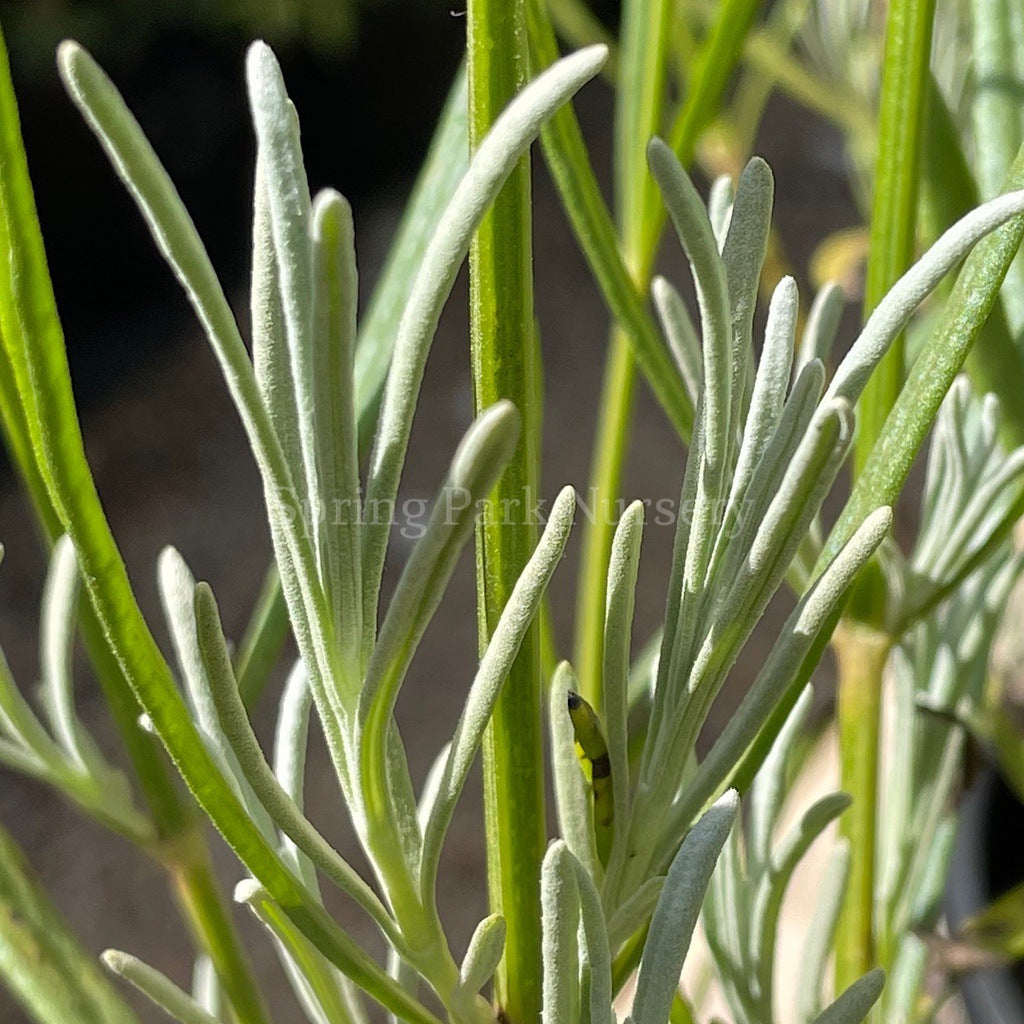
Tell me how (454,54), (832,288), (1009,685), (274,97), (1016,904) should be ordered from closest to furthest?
(274,97) < (832,288) < (1016,904) < (1009,685) < (454,54)

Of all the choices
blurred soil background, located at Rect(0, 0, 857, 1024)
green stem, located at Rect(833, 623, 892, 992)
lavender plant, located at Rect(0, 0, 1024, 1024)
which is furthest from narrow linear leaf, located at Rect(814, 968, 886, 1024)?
blurred soil background, located at Rect(0, 0, 857, 1024)

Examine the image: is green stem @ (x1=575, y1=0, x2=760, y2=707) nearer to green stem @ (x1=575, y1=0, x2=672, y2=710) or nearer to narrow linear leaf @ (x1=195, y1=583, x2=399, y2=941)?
green stem @ (x1=575, y1=0, x2=672, y2=710)

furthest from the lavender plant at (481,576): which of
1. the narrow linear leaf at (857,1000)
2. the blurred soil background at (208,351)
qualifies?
the blurred soil background at (208,351)

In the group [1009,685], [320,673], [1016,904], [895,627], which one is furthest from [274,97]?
[1009,685]

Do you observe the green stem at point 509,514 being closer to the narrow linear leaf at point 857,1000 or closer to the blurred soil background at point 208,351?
the narrow linear leaf at point 857,1000

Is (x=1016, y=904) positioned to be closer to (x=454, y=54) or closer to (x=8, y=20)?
(x=8, y=20)
